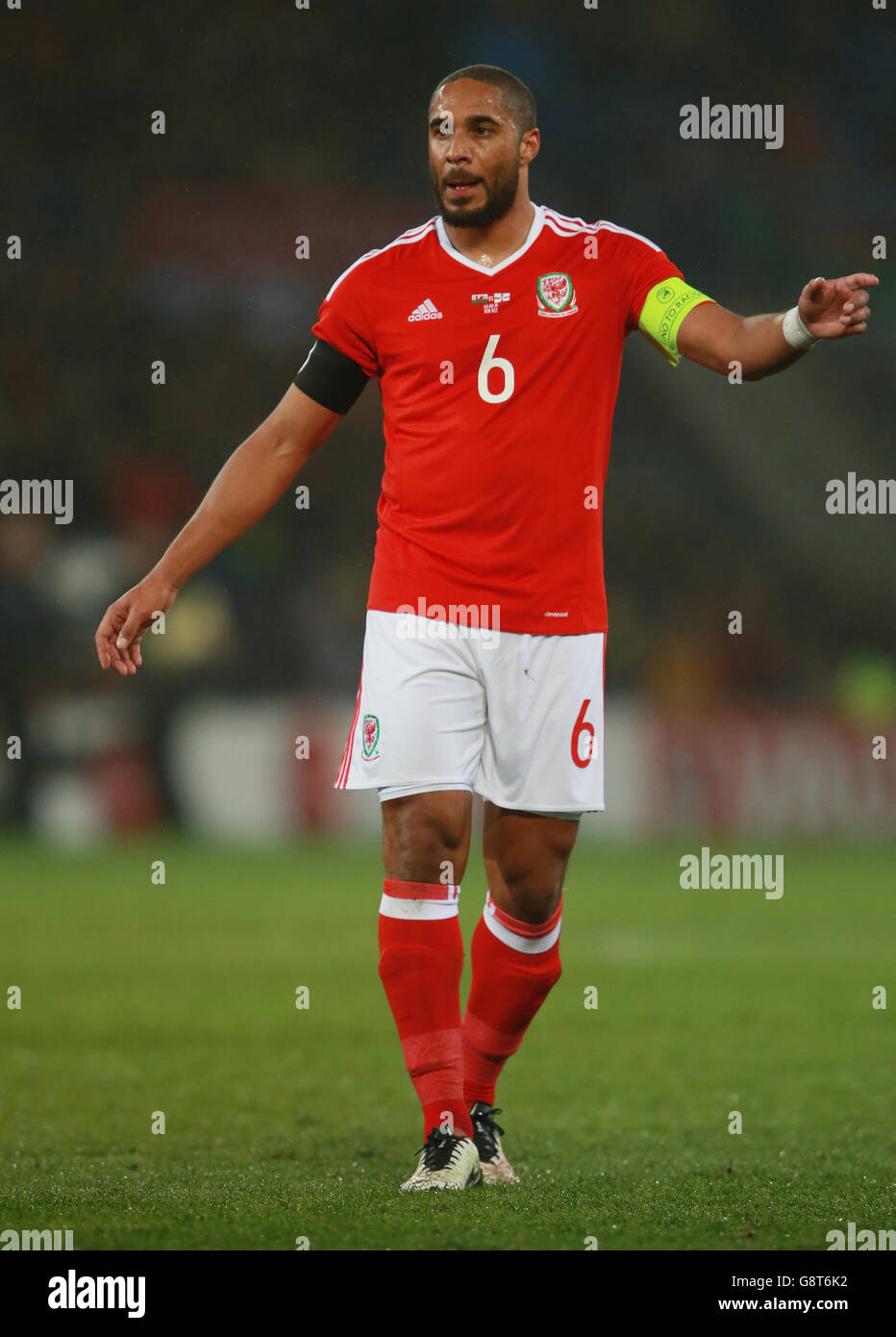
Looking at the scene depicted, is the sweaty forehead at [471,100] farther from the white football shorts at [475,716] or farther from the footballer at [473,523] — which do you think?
the white football shorts at [475,716]

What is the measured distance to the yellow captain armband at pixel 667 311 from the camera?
3709 millimetres

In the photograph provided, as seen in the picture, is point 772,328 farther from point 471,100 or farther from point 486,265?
point 471,100

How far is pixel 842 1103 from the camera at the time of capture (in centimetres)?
492

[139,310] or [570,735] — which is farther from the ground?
[139,310]

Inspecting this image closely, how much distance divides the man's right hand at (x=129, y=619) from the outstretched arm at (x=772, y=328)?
1.21 m

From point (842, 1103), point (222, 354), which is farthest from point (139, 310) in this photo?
point (842, 1103)

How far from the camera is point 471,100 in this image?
12.2ft

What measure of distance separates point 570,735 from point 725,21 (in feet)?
49.9

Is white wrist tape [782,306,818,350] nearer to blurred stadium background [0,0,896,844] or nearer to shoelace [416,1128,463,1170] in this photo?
shoelace [416,1128,463,1170]

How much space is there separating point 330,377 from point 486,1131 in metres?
1.66

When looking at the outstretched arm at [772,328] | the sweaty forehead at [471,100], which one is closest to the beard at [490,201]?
the sweaty forehead at [471,100]

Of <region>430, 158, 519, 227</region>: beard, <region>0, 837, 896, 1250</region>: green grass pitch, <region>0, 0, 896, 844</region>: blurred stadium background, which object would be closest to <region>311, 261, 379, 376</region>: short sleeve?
<region>430, 158, 519, 227</region>: beard
